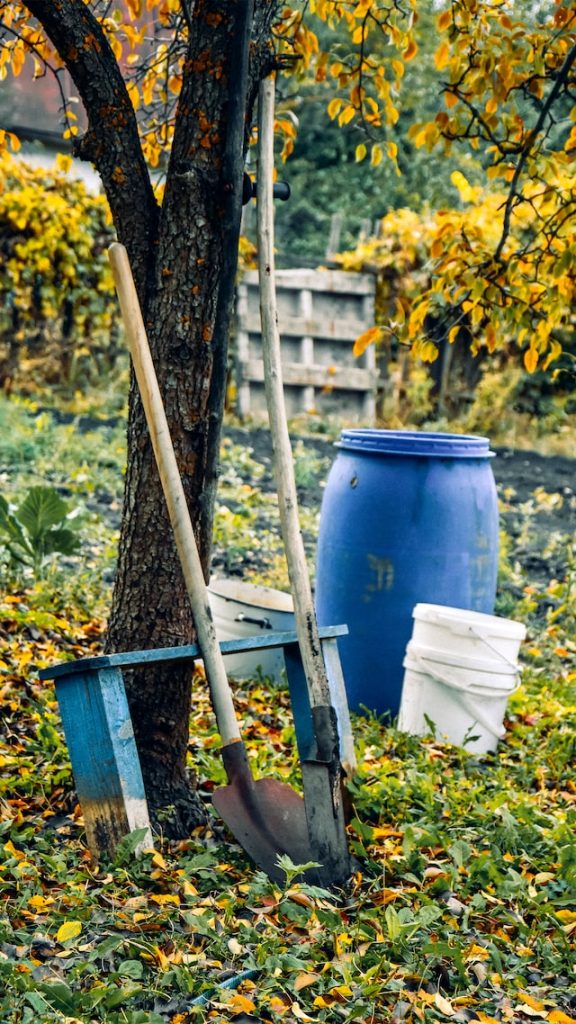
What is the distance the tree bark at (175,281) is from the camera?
2533 mm

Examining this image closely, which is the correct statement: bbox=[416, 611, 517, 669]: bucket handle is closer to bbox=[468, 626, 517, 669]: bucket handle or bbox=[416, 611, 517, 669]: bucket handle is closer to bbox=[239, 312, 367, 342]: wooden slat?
bbox=[468, 626, 517, 669]: bucket handle

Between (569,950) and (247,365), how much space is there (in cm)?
822

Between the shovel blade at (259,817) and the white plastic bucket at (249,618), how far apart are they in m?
1.22

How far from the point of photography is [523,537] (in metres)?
6.32

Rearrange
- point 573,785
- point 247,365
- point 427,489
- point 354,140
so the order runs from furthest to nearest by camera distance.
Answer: point 354,140 < point 247,365 < point 427,489 < point 573,785

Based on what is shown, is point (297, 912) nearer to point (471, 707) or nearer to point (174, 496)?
point (174, 496)

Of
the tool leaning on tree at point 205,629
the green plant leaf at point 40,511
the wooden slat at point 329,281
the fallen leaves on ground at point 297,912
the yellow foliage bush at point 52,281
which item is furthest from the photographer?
the wooden slat at point 329,281

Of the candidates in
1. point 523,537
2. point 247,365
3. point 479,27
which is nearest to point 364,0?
point 479,27

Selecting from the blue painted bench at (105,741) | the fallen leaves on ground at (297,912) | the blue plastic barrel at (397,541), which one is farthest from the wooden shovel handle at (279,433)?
the blue plastic barrel at (397,541)

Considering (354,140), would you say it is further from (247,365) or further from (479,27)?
(479,27)

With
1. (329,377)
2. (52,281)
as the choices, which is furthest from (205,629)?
(329,377)

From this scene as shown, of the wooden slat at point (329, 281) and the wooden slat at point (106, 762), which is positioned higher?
the wooden slat at point (329, 281)

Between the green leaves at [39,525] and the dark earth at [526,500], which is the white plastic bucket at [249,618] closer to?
the green leaves at [39,525]

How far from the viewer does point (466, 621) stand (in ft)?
11.4
